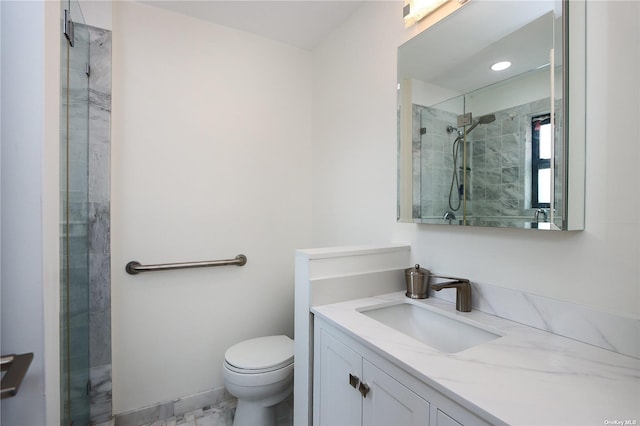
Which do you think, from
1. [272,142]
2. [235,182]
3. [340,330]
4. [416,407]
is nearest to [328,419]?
[340,330]

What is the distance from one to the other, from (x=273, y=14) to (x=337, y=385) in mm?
1992

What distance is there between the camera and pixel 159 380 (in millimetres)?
1731

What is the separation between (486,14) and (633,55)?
1.73 ft

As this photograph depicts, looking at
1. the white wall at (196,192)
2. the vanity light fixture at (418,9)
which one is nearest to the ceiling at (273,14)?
the white wall at (196,192)

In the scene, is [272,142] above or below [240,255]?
above

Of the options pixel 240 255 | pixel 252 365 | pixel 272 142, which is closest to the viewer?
pixel 252 365

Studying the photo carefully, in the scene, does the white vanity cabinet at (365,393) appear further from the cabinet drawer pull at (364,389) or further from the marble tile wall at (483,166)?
the marble tile wall at (483,166)

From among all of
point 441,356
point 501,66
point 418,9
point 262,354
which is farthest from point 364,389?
point 418,9

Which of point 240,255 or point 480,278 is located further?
point 240,255

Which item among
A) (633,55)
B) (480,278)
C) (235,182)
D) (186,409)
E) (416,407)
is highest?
(633,55)

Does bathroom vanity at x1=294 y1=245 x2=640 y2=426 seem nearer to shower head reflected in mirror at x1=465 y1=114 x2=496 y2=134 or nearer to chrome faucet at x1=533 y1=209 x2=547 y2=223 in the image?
chrome faucet at x1=533 y1=209 x2=547 y2=223

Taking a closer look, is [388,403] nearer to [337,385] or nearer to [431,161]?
[337,385]

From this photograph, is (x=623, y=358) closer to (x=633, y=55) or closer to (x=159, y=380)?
(x=633, y=55)

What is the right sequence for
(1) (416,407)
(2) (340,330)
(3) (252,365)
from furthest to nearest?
(3) (252,365)
(2) (340,330)
(1) (416,407)
